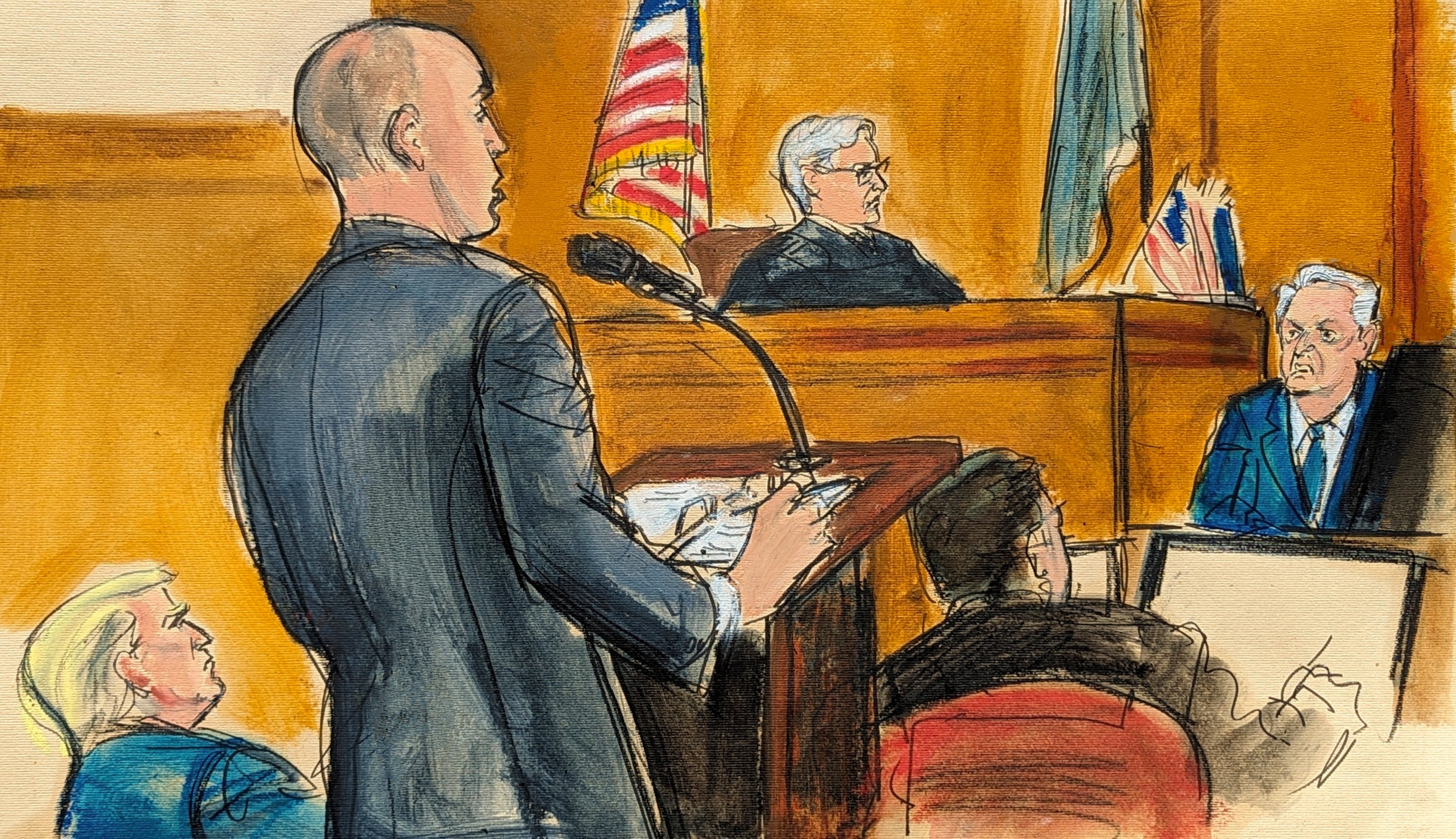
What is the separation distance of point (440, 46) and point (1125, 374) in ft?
4.12

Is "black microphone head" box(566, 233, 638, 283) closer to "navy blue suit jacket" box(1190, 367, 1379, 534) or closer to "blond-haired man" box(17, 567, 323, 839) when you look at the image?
"blond-haired man" box(17, 567, 323, 839)

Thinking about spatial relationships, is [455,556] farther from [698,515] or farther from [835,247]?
[835,247]

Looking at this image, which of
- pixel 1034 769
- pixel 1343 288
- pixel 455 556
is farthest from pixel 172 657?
pixel 1343 288

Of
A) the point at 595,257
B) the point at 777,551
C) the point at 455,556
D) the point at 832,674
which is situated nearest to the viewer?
the point at 455,556

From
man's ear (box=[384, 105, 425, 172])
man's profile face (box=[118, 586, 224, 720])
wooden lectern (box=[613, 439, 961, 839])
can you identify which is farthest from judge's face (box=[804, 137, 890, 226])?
man's profile face (box=[118, 586, 224, 720])

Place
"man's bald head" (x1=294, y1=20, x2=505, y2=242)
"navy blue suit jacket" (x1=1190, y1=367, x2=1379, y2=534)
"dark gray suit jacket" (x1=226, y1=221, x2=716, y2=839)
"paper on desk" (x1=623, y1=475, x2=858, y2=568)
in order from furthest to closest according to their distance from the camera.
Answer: "navy blue suit jacket" (x1=1190, y1=367, x2=1379, y2=534) < "paper on desk" (x1=623, y1=475, x2=858, y2=568) < "man's bald head" (x1=294, y1=20, x2=505, y2=242) < "dark gray suit jacket" (x1=226, y1=221, x2=716, y2=839)

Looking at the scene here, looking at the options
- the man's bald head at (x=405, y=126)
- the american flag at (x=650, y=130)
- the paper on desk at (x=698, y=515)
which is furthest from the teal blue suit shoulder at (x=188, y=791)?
the american flag at (x=650, y=130)

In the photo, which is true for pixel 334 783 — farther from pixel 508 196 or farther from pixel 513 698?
pixel 508 196

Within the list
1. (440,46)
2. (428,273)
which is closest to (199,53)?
(440,46)

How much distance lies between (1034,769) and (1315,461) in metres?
0.71

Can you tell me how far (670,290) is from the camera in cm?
182

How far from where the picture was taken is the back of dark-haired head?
179 centimetres

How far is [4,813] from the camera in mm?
1792

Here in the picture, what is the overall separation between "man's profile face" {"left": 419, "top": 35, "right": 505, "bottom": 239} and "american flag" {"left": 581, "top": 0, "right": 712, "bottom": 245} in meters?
0.17
